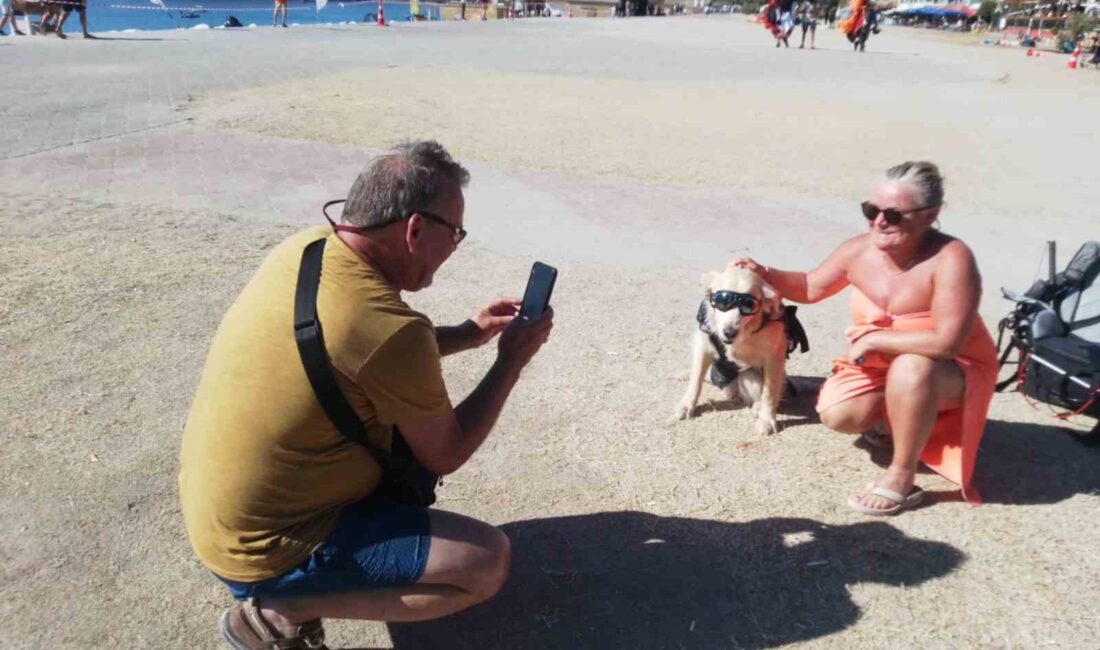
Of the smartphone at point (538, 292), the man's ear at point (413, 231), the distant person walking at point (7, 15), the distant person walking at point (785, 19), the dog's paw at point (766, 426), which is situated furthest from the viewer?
the distant person walking at point (785, 19)

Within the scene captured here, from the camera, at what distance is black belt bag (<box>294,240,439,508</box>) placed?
1.99 m

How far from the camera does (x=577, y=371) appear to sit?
4410mm

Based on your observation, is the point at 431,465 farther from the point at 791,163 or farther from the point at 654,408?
the point at 791,163

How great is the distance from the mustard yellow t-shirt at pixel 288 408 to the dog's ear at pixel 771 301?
1826 millimetres

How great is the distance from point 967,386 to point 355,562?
2326mm

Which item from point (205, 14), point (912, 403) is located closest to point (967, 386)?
point (912, 403)

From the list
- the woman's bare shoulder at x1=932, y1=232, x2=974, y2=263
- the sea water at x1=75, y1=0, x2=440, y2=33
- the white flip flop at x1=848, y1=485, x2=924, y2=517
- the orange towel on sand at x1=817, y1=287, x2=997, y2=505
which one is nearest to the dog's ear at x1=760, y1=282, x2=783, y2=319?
the orange towel on sand at x1=817, y1=287, x2=997, y2=505

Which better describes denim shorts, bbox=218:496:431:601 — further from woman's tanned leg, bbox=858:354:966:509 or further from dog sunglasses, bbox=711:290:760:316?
woman's tanned leg, bbox=858:354:966:509

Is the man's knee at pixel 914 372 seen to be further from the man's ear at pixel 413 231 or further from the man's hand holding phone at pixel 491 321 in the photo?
the man's ear at pixel 413 231

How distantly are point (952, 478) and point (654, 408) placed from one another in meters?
1.36

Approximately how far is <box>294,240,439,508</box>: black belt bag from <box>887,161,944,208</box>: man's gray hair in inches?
77.9

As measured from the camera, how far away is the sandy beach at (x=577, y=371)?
2727 mm

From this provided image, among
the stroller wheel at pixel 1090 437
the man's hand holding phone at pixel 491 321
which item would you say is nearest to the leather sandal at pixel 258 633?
the man's hand holding phone at pixel 491 321

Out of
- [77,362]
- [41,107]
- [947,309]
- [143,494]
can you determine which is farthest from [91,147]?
[947,309]
